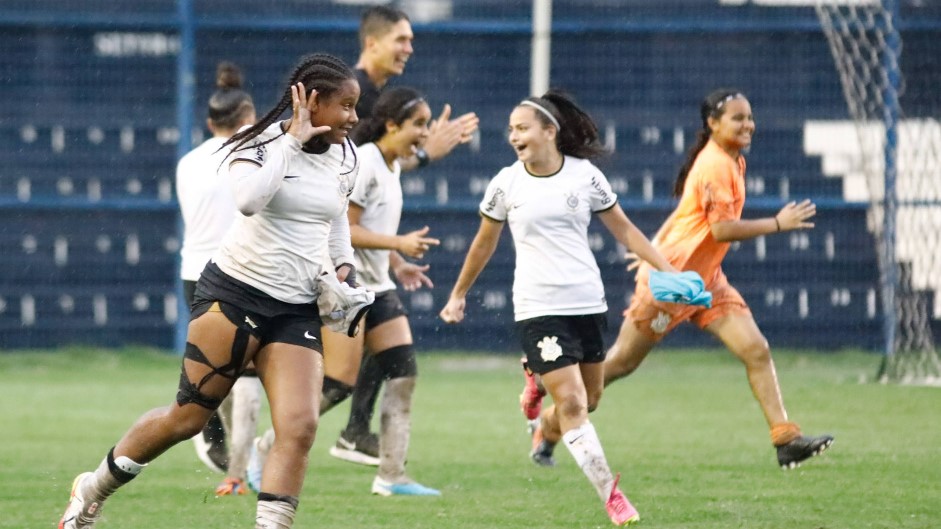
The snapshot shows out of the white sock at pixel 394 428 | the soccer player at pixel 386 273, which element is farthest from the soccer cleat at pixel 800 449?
the white sock at pixel 394 428

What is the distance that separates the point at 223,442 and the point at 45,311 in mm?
7762

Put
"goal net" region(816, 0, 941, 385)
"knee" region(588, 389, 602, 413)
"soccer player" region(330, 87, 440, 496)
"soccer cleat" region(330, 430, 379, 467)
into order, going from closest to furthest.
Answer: "knee" region(588, 389, 602, 413) → "soccer player" region(330, 87, 440, 496) → "soccer cleat" region(330, 430, 379, 467) → "goal net" region(816, 0, 941, 385)

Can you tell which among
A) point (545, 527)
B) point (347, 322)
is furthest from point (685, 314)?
point (347, 322)

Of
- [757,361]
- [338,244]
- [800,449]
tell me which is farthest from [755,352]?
[338,244]

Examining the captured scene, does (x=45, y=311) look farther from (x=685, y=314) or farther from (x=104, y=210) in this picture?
(x=685, y=314)

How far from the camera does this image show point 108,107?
54.0 ft

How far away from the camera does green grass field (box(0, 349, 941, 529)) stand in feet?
24.5

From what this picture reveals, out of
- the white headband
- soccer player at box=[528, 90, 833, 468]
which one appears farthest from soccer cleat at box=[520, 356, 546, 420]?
the white headband

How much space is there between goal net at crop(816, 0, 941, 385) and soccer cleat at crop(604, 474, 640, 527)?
793 centimetres

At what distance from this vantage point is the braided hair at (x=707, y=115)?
9453mm

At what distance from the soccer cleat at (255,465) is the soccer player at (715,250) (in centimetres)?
149

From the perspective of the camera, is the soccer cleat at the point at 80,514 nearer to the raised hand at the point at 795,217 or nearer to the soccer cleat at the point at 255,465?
the soccer cleat at the point at 255,465

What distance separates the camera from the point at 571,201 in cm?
779

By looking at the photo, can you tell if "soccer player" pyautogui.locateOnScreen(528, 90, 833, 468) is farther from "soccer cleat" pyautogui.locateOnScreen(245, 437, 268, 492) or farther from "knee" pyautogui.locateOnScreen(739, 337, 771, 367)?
"soccer cleat" pyautogui.locateOnScreen(245, 437, 268, 492)
